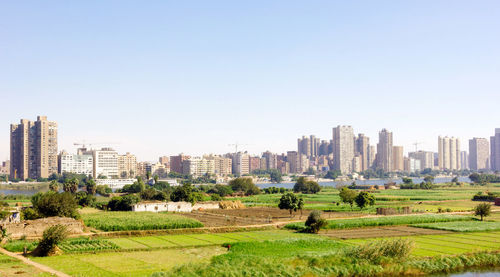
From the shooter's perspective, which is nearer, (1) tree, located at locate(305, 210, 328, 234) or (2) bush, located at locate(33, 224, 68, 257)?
(2) bush, located at locate(33, 224, 68, 257)

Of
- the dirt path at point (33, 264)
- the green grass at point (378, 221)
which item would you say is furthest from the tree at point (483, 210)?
the dirt path at point (33, 264)

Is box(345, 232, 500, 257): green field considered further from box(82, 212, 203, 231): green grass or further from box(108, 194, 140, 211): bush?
box(108, 194, 140, 211): bush

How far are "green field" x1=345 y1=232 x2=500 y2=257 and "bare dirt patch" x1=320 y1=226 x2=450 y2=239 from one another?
1.66 meters

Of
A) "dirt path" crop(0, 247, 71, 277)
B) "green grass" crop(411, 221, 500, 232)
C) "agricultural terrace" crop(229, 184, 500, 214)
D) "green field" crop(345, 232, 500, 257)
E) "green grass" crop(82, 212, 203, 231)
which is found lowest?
"agricultural terrace" crop(229, 184, 500, 214)

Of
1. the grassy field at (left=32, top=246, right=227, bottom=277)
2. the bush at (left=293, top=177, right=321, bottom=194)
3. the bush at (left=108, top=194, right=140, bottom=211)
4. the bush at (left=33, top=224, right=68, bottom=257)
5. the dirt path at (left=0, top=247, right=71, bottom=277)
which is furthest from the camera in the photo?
the bush at (left=293, top=177, right=321, bottom=194)

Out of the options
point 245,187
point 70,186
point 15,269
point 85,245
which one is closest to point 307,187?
point 245,187

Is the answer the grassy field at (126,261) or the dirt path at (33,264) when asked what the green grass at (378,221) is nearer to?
the grassy field at (126,261)

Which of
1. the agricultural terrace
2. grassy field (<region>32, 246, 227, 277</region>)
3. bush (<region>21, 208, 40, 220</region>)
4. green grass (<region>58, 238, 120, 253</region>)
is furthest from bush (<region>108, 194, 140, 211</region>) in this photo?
grassy field (<region>32, 246, 227, 277</region>)

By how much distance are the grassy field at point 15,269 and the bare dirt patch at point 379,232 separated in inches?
943

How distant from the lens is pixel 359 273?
30438mm

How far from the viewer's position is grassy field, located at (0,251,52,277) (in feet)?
94.4

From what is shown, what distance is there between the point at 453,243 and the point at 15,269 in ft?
102

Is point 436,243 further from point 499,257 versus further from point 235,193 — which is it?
point 235,193

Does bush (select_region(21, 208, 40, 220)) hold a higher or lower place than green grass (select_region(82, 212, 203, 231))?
higher
